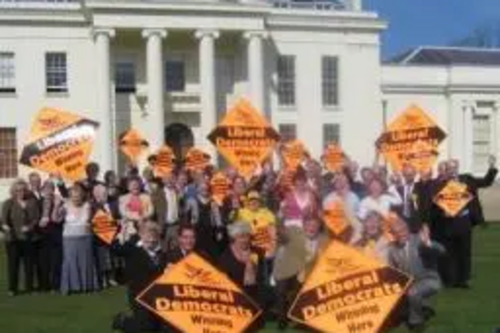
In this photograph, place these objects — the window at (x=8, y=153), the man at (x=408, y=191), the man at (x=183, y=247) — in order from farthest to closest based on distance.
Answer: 1. the window at (x=8, y=153)
2. the man at (x=408, y=191)
3. the man at (x=183, y=247)

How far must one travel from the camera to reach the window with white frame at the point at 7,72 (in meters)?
49.1

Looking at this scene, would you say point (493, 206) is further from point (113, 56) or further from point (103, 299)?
point (103, 299)

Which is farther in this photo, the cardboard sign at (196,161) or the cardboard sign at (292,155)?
the cardboard sign at (292,155)

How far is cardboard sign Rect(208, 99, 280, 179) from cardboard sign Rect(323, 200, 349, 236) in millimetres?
4174

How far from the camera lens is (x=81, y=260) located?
17.3 meters

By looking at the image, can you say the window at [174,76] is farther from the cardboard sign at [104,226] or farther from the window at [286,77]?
the cardboard sign at [104,226]

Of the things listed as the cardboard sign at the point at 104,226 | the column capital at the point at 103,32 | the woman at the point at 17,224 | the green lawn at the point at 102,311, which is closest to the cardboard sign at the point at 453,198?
the green lawn at the point at 102,311

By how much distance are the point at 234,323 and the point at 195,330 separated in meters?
0.39

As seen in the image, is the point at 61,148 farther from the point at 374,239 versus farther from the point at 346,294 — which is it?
the point at 346,294

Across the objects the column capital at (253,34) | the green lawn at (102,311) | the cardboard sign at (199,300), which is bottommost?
the green lawn at (102,311)

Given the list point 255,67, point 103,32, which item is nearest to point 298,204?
point 103,32

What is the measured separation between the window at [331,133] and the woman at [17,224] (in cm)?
3688

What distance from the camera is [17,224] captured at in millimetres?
17094

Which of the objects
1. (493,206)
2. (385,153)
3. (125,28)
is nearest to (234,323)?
(385,153)
